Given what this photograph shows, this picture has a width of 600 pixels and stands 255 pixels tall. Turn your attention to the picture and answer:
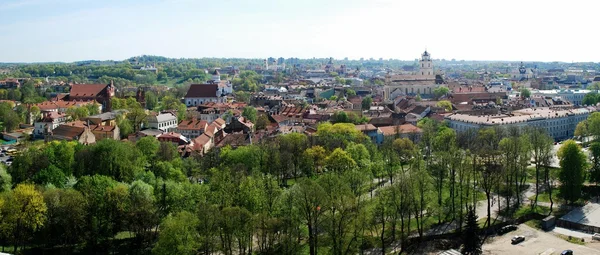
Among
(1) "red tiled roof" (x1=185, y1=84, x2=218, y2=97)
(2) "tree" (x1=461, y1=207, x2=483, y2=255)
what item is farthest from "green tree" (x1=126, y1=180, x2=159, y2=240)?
(1) "red tiled roof" (x1=185, y1=84, x2=218, y2=97)

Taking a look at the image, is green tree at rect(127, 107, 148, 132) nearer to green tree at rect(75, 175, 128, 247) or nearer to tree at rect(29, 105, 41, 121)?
tree at rect(29, 105, 41, 121)

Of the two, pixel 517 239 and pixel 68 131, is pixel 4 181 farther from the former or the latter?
pixel 517 239

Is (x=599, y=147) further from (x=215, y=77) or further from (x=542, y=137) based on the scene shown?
(x=215, y=77)

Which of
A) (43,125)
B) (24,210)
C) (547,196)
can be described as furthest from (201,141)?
(547,196)

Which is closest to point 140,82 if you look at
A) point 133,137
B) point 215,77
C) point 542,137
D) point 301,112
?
point 215,77

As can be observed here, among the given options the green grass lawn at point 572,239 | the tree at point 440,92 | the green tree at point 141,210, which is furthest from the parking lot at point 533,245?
the tree at point 440,92
